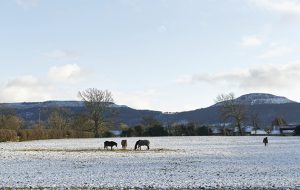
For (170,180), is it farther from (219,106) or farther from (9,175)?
(219,106)

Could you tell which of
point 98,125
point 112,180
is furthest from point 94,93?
point 112,180

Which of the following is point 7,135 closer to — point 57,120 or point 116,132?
point 57,120

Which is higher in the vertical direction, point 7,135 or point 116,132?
point 116,132

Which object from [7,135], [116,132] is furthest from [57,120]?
[7,135]

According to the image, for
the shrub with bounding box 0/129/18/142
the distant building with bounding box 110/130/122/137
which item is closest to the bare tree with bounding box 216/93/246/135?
the distant building with bounding box 110/130/122/137

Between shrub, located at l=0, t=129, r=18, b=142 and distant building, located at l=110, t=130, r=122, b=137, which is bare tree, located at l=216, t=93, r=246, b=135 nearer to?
distant building, located at l=110, t=130, r=122, b=137

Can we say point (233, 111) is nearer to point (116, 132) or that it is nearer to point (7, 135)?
point (116, 132)

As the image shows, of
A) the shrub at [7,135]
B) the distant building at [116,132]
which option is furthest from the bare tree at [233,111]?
the shrub at [7,135]

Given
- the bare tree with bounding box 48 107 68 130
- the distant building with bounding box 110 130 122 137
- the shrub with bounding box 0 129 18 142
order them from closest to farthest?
the shrub with bounding box 0 129 18 142 → the distant building with bounding box 110 130 122 137 → the bare tree with bounding box 48 107 68 130

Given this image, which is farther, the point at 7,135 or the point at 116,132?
the point at 116,132

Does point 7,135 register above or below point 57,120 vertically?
below

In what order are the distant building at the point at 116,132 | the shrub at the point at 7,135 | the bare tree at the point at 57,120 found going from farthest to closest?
the bare tree at the point at 57,120 < the distant building at the point at 116,132 < the shrub at the point at 7,135

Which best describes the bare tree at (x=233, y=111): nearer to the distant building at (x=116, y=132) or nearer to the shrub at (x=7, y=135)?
the distant building at (x=116, y=132)

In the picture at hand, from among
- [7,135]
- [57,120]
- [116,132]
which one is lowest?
[7,135]
